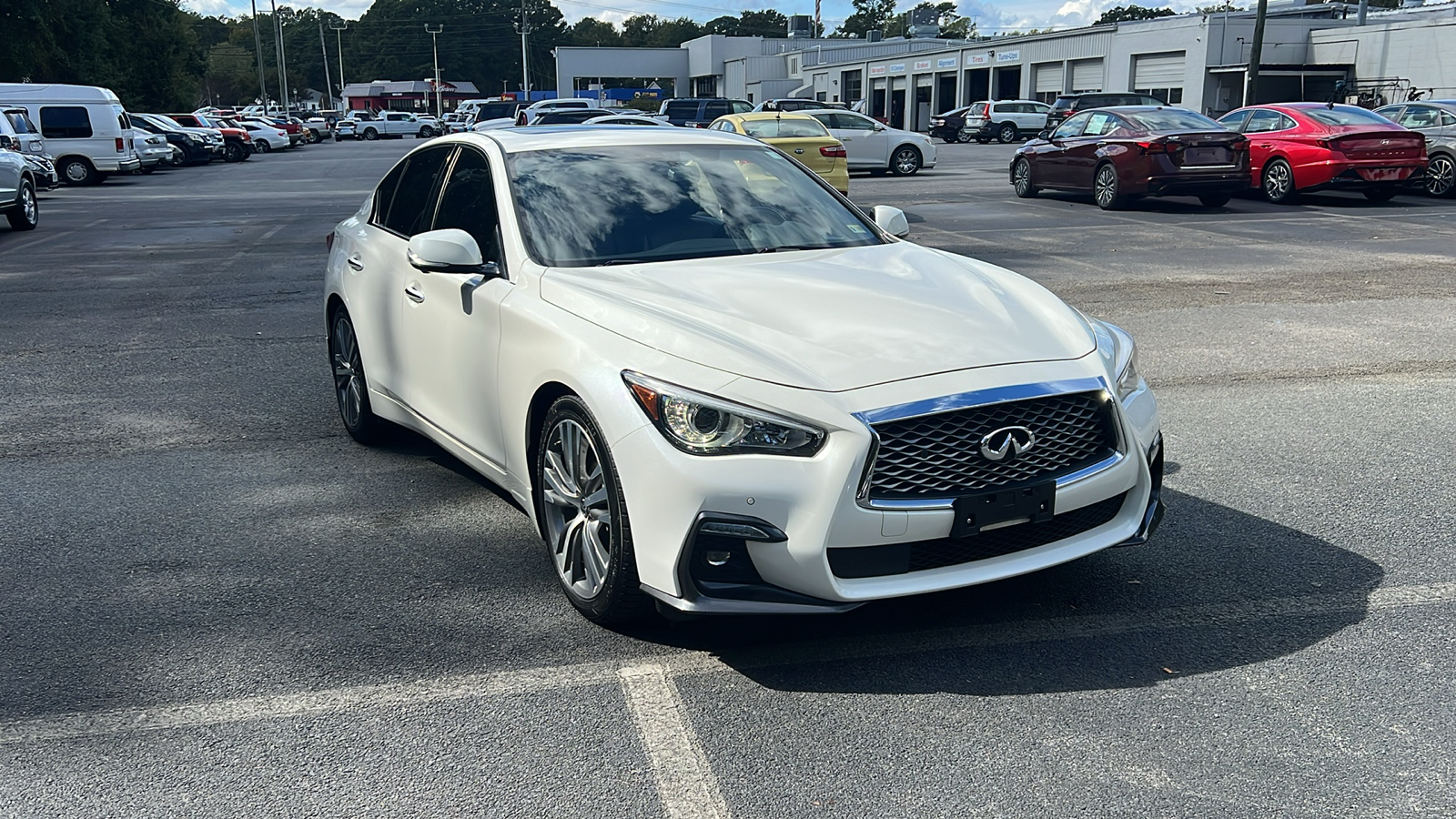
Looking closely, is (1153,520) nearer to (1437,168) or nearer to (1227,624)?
(1227,624)

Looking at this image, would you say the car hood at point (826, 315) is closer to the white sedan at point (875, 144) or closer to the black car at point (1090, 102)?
the white sedan at point (875, 144)

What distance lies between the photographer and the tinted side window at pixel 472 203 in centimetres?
475

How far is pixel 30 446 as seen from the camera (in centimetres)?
624

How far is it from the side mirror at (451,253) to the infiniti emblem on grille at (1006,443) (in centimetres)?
193

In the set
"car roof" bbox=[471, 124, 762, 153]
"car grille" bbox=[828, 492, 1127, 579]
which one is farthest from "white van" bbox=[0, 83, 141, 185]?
"car grille" bbox=[828, 492, 1127, 579]

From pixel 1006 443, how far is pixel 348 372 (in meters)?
3.80

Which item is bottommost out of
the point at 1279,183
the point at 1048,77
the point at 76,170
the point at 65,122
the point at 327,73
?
the point at 76,170

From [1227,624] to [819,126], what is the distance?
669 inches

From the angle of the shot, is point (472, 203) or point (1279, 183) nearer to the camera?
point (472, 203)

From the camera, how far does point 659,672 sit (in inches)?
145

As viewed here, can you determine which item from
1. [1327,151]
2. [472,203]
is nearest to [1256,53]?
[1327,151]

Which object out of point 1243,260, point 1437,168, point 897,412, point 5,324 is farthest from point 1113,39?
point 897,412

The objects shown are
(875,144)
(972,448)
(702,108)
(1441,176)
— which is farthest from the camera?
(702,108)

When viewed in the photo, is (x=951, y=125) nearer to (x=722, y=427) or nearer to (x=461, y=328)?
(x=461, y=328)
